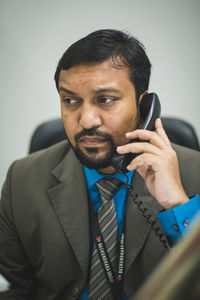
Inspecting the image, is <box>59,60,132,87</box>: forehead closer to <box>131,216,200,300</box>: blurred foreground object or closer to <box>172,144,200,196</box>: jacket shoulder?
<box>172,144,200,196</box>: jacket shoulder

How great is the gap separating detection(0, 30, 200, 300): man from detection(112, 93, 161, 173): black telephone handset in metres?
0.03

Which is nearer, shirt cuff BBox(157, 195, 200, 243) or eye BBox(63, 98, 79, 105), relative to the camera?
shirt cuff BBox(157, 195, 200, 243)

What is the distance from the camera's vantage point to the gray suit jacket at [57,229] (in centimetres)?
97

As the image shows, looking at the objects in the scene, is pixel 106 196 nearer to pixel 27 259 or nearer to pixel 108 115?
pixel 108 115

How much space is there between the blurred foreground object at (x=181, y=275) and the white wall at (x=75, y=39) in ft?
5.46

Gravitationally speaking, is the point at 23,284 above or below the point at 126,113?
below

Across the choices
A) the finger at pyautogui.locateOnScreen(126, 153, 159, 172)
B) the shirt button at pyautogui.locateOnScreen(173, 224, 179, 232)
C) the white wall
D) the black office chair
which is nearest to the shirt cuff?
the shirt button at pyautogui.locateOnScreen(173, 224, 179, 232)

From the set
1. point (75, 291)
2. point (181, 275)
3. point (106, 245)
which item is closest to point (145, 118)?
point (106, 245)

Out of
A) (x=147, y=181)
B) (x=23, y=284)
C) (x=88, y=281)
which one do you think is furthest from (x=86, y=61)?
(x=23, y=284)

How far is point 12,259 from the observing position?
1084 mm

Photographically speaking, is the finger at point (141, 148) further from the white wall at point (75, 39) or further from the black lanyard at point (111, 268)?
the white wall at point (75, 39)

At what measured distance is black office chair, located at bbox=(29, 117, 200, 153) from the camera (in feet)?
4.19

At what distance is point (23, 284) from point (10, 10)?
1449 millimetres

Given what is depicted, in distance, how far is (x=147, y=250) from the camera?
0.97 m
